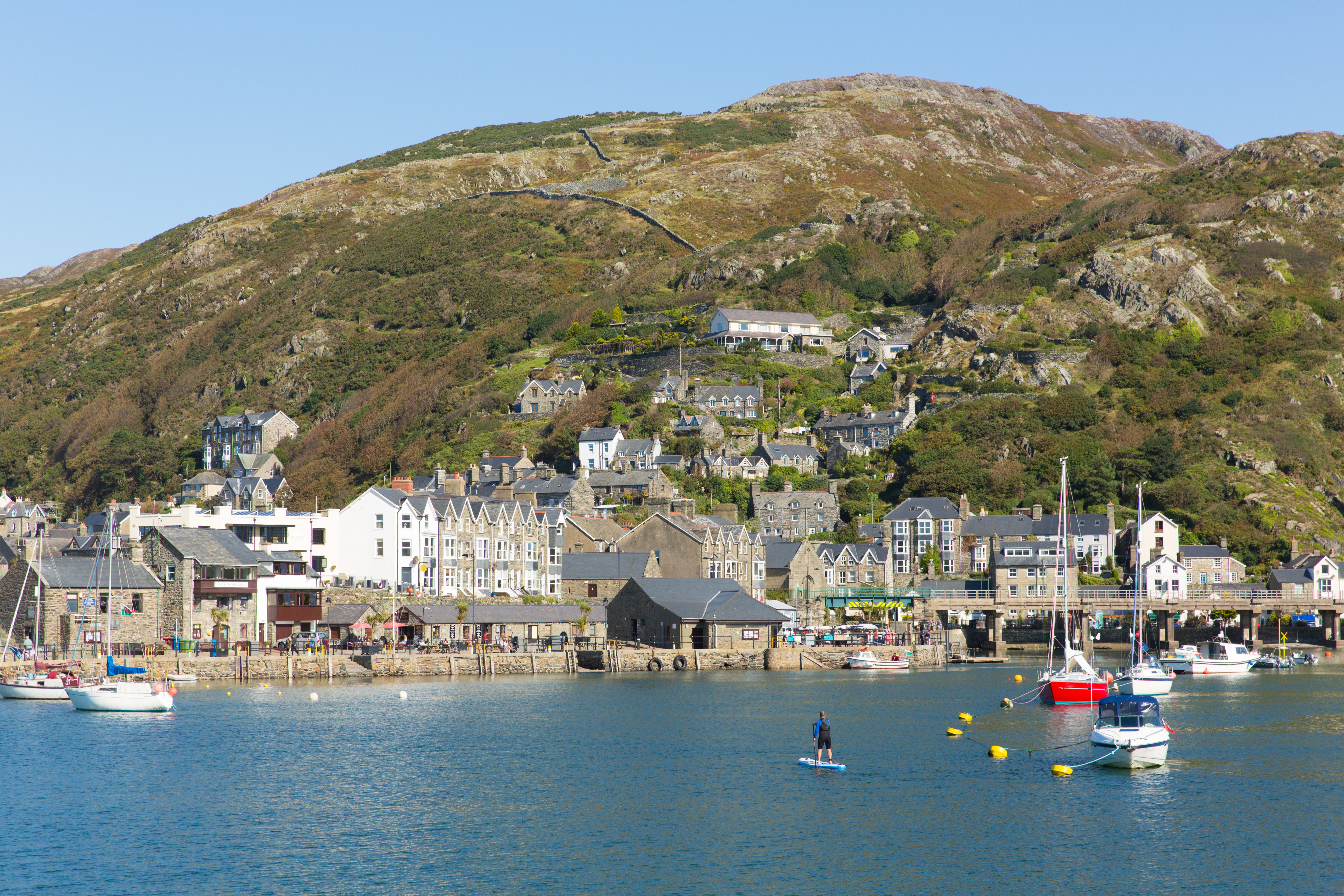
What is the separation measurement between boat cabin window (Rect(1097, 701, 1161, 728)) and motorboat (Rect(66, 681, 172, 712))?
1681 inches

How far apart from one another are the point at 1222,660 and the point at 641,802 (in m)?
63.3

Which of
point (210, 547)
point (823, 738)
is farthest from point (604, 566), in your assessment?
point (823, 738)

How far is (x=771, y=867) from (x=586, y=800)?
403 inches

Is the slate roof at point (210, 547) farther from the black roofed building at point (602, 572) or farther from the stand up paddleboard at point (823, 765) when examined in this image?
the stand up paddleboard at point (823, 765)

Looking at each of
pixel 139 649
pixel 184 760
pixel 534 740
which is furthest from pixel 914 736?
pixel 139 649

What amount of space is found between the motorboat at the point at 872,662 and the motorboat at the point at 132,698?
45.6m

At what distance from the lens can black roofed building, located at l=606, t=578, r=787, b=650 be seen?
88375 millimetres

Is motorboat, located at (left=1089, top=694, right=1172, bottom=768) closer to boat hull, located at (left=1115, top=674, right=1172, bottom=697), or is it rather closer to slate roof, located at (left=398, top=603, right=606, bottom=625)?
boat hull, located at (left=1115, top=674, right=1172, bottom=697)

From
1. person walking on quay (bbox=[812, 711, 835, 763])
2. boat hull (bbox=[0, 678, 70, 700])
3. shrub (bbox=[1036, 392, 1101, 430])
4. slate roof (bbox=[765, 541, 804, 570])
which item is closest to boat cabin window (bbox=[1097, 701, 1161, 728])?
person walking on quay (bbox=[812, 711, 835, 763])

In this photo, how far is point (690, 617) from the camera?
3472 inches

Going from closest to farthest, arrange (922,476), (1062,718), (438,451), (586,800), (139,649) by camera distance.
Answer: (586,800) → (1062,718) → (139,649) → (922,476) → (438,451)

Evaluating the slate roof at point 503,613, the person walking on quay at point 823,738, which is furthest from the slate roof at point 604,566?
the person walking on quay at point 823,738

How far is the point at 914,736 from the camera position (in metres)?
56.7

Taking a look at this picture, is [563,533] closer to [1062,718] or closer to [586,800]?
[1062,718]
